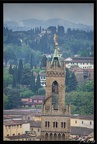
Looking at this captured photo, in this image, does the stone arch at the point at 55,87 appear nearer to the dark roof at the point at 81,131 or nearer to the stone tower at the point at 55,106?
the stone tower at the point at 55,106

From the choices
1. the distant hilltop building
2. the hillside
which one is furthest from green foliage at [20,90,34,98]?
the hillside

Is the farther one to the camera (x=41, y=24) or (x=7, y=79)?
(x=41, y=24)

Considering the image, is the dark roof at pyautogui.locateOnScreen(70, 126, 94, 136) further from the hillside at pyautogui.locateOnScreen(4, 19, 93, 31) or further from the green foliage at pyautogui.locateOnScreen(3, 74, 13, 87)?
the hillside at pyautogui.locateOnScreen(4, 19, 93, 31)

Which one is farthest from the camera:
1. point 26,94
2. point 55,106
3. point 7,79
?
point 55,106

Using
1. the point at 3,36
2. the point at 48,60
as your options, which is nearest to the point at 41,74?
the point at 48,60

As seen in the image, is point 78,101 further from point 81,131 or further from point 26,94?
point 26,94

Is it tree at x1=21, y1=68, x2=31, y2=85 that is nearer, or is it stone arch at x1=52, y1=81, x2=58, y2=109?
tree at x1=21, y1=68, x2=31, y2=85

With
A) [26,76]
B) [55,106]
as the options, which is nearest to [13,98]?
[26,76]

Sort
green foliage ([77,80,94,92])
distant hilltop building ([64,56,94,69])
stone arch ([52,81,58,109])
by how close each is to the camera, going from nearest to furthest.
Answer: green foliage ([77,80,94,92]) → distant hilltop building ([64,56,94,69]) → stone arch ([52,81,58,109])
